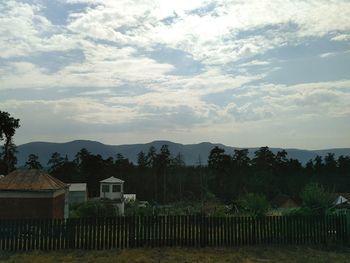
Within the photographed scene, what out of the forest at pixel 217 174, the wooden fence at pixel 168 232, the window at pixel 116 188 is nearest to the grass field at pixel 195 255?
the wooden fence at pixel 168 232

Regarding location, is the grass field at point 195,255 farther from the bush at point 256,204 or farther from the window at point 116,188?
the window at point 116,188

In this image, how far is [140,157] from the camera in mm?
93500

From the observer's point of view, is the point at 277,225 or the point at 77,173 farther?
the point at 77,173

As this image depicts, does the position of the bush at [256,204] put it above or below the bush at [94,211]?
above

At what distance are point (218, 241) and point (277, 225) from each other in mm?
2469

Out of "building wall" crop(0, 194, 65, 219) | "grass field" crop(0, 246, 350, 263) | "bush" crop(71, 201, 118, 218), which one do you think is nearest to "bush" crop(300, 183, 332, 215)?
"grass field" crop(0, 246, 350, 263)

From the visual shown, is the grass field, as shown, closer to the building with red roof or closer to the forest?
the building with red roof

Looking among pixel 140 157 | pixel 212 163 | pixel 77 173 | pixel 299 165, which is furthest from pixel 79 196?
pixel 299 165

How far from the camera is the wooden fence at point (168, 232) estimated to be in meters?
15.1

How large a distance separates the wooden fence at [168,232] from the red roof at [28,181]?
8.08 metres

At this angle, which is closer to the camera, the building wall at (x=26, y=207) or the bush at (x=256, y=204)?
the building wall at (x=26, y=207)

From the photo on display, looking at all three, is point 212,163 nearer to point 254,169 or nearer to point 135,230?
point 254,169

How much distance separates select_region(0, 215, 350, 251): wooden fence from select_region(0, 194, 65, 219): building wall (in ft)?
26.2

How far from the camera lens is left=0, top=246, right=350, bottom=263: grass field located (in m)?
13.6
